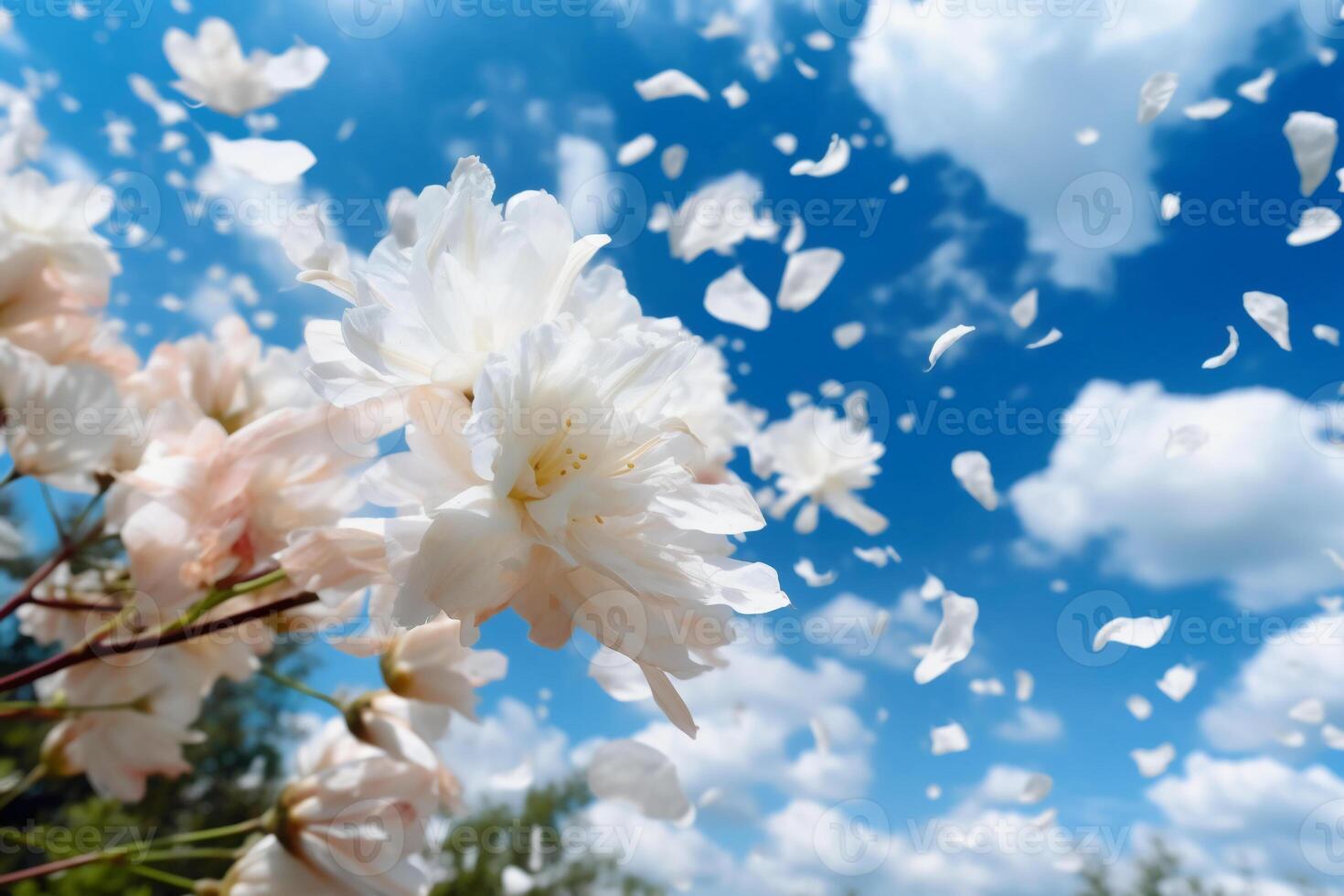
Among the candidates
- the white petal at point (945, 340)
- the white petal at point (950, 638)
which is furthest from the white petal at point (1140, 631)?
the white petal at point (945, 340)

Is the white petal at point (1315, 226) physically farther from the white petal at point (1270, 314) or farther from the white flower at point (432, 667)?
the white flower at point (432, 667)

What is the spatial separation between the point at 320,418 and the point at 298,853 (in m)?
0.35

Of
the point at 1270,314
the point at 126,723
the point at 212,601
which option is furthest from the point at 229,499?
the point at 1270,314

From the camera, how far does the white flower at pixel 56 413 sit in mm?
753

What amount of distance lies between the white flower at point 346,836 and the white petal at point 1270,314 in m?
1.00

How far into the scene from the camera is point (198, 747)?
258 inches

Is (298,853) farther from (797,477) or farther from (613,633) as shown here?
(797,477)

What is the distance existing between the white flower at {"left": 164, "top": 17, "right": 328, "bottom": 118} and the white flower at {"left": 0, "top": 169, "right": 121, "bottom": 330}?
0.28m

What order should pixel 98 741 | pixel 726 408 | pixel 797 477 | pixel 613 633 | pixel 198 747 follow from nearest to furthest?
pixel 613 633
pixel 98 741
pixel 726 408
pixel 797 477
pixel 198 747

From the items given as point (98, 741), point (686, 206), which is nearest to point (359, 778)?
point (98, 741)

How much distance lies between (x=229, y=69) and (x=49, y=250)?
0.48 metres

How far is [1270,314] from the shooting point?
36.6 inches

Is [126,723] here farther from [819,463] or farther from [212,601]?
[819,463]

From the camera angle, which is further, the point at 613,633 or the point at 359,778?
the point at 359,778
